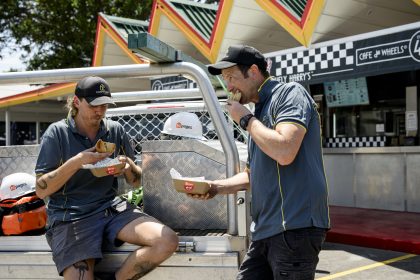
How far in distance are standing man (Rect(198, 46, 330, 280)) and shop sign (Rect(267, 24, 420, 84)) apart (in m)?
6.12

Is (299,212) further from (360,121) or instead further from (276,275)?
(360,121)

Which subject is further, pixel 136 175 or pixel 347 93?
pixel 347 93

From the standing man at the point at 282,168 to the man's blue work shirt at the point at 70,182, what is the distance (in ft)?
3.32

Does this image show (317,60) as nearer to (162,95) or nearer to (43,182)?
(162,95)

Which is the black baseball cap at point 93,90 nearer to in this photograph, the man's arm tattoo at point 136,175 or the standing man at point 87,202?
the standing man at point 87,202

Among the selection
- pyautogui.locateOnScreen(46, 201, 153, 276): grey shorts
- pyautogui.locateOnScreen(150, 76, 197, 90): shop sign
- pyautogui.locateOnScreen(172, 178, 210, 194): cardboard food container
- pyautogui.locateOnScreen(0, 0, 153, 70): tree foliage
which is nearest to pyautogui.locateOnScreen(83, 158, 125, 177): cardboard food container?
pyautogui.locateOnScreen(46, 201, 153, 276): grey shorts

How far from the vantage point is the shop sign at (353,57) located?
7.80 metres

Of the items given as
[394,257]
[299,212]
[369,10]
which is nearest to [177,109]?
[299,212]

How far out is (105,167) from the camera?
2.65 m

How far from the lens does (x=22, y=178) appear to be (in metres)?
3.32

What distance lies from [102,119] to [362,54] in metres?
6.39

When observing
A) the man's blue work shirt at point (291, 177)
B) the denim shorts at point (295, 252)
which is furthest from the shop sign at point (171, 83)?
the denim shorts at point (295, 252)

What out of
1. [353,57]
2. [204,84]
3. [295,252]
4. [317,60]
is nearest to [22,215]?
[204,84]

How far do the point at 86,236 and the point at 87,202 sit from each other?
0.24 metres
